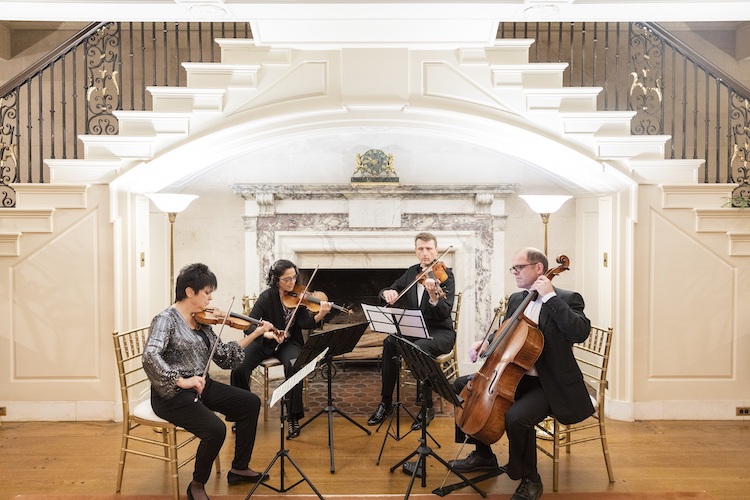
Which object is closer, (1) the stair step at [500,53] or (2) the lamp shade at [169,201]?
(1) the stair step at [500,53]

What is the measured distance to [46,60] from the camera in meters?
4.66

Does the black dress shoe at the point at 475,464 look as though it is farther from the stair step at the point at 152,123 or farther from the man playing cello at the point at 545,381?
the stair step at the point at 152,123

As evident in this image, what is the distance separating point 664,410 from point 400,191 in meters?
2.98

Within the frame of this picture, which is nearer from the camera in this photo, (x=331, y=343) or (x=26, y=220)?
(x=331, y=343)

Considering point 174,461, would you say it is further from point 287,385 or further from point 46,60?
point 46,60

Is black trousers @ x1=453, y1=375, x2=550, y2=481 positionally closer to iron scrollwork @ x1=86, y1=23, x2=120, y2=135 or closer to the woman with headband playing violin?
the woman with headband playing violin

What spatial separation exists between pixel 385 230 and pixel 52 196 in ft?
9.66

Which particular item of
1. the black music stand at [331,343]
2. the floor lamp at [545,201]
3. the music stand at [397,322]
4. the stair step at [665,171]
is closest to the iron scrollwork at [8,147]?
the black music stand at [331,343]

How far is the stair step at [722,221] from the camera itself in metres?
4.71

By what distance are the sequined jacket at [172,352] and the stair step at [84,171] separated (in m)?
1.81

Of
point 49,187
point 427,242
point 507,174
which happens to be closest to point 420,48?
point 427,242

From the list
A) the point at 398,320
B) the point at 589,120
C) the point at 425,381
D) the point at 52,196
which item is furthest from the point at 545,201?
the point at 52,196

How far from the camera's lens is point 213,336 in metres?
3.58

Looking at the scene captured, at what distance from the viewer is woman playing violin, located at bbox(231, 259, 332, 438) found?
440 centimetres
